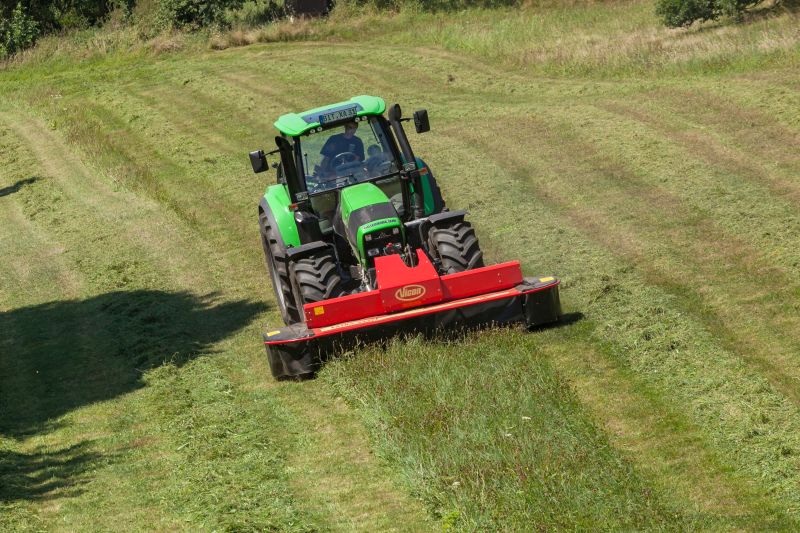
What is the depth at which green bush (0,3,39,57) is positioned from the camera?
35.9 m

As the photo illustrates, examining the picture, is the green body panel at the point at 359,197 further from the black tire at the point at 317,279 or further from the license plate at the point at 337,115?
the license plate at the point at 337,115

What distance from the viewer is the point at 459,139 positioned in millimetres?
20578

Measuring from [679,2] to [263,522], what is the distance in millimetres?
25110

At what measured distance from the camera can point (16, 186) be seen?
2191 cm

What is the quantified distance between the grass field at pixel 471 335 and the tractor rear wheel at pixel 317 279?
0.73 metres

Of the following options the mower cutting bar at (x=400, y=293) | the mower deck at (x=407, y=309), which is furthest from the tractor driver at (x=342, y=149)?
the mower cutting bar at (x=400, y=293)

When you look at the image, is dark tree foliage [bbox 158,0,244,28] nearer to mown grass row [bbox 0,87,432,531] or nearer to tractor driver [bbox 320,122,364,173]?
mown grass row [bbox 0,87,432,531]

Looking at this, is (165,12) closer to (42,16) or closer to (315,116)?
(42,16)

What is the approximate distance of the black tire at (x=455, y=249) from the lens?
35.1 feet

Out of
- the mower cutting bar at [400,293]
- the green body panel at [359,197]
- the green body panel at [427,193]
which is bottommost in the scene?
the mower cutting bar at [400,293]

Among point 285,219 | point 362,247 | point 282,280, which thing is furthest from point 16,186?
point 362,247

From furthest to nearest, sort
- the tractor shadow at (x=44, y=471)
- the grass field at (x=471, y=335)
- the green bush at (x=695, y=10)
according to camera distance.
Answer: the green bush at (x=695, y=10), the tractor shadow at (x=44, y=471), the grass field at (x=471, y=335)

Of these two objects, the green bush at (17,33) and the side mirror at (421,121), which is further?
the green bush at (17,33)

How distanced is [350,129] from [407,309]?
2525mm
